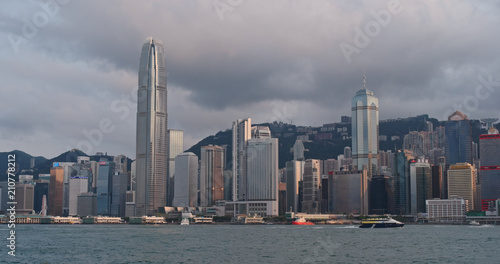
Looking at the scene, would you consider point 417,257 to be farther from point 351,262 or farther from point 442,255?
point 351,262

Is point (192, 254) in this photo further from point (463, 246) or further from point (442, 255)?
point (463, 246)

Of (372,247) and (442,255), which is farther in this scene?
(372,247)

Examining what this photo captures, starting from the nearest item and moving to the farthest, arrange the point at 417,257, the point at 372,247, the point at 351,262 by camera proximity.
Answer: the point at 351,262 → the point at 417,257 → the point at 372,247

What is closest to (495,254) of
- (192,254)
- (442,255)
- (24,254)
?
(442,255)

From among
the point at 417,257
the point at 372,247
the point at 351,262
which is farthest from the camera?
the point at 372,247

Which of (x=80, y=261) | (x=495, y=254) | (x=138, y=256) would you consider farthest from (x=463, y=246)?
(x=80, y=261)

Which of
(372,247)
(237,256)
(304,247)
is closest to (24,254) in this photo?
(237,256)

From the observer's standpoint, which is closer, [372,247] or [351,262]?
[351,262]
